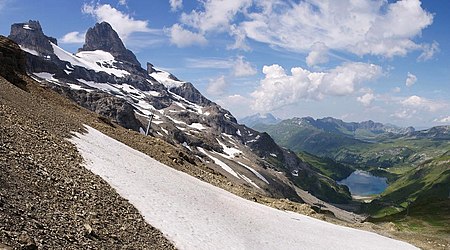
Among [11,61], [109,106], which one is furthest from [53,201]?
[109,106]

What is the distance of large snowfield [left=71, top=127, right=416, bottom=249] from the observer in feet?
86.9

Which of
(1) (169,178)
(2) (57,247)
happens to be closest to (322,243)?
(1) (169,178)

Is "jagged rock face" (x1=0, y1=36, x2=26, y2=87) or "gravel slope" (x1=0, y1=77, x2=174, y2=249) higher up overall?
"jagged rock face" (x1=0, y1=36, x2=26, y2=87)

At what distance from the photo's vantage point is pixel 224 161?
600 ft

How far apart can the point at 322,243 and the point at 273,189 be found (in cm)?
14731

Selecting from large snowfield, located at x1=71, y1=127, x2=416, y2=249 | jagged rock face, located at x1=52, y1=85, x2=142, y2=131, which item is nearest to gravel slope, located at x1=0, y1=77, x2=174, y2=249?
large snowfield, located at x1=71, y1=127, x2=416, y2=249

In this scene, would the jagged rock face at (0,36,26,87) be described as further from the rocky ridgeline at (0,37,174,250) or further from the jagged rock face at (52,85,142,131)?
the jagged rock face at (52,85,142,131)

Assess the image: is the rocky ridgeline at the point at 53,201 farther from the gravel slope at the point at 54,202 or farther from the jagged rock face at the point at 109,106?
the jagged rock face at the point at 109,106

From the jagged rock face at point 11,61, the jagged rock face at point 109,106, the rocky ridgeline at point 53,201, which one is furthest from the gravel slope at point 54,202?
the jagged rock face at point 109,106

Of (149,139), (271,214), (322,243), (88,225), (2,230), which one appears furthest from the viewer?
(149,139)

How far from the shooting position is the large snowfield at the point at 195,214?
86.9 feet

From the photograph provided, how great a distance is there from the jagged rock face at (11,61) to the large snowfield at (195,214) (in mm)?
17267

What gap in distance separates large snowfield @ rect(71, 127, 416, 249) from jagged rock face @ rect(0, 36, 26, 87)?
56.7 ft

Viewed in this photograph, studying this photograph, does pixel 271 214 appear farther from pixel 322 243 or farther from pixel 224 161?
pixel 224 161
